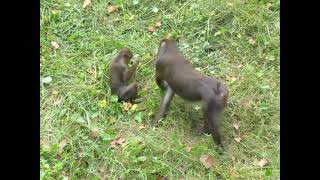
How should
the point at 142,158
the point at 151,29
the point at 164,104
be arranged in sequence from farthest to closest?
1. the point at 151,29
2. the point at 164,104
3. the point at 142,158

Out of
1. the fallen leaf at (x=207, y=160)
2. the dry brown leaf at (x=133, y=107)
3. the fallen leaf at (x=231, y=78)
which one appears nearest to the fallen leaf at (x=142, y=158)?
the fallen leaf at (x=207, y=160)

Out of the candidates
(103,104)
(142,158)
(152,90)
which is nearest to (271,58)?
(152,90)

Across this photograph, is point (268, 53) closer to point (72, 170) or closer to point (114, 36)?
point (114, 36)

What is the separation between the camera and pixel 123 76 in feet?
21.9

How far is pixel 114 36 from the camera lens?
24.7ft

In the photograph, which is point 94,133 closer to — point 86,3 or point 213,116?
point 213,116

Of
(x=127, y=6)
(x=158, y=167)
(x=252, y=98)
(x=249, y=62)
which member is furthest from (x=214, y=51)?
(x=158, y=167)

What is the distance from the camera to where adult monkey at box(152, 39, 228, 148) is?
559cm

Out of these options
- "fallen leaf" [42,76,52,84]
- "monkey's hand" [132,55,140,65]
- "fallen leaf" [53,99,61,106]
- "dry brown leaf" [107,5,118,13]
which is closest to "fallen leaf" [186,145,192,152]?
"monkey's hand" [132,55,140,65]

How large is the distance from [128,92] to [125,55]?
0.61 m

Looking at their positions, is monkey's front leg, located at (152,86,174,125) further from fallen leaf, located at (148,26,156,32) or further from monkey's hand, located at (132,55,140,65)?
fallen leaf, located at (148,26,156,32)

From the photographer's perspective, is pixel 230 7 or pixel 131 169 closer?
pixel 131 169

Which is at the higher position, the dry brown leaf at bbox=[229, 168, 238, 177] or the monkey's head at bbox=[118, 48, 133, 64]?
the monkey's head at bbox=[118, 48, 133, 64]

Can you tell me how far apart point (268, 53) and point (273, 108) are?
1.05 metres
